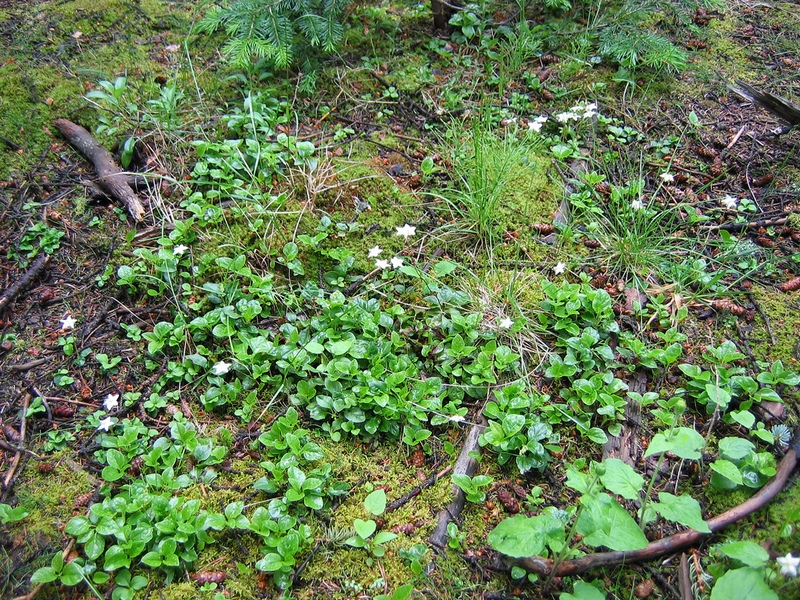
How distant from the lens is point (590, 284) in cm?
Answer: 300

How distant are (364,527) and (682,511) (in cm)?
116

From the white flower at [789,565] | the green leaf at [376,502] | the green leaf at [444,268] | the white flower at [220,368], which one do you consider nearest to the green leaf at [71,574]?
the white flower at [220,368]

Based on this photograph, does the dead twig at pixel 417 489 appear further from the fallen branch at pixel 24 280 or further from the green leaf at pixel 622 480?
the fallen branch at pixel 24 280

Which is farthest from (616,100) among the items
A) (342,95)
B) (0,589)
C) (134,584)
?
(0,589)

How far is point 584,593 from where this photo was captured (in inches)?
74.4

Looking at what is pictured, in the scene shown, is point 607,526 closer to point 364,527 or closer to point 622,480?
point 622,480

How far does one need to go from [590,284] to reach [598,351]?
50 cm

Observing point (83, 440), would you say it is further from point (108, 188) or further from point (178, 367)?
→ point (108, 188)

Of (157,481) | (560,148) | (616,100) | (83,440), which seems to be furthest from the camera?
(616,100)

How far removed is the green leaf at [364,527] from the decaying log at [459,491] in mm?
247

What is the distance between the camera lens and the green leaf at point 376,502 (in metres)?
2.15

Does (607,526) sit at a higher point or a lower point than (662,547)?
higher

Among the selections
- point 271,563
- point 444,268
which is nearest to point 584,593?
point 271,563

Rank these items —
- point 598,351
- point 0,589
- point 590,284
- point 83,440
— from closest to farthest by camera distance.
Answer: point 0,589 < point 83,440 < point 598,351 < point 590,284
